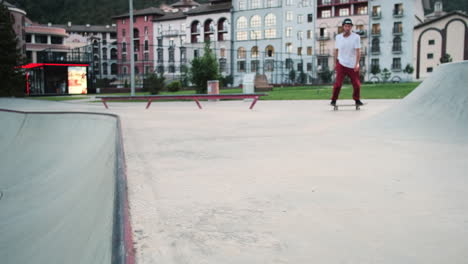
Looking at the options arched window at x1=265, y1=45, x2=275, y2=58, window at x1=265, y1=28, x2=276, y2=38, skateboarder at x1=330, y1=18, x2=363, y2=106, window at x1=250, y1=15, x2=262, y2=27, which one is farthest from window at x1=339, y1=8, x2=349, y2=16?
skateboarder at x1=330, y1=18, x2=363, y2=106

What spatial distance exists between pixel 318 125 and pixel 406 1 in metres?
62.7

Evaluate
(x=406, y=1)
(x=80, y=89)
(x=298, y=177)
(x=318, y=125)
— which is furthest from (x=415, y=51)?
(x=298, y=177)

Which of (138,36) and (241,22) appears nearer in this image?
(241,22)

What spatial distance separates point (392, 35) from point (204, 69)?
48736mm

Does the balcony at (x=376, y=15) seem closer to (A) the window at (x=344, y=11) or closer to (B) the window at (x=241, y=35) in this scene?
(A) the window at (x=344, y=11)

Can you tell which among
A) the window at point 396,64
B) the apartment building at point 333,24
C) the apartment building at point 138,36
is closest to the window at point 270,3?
the apartment building at point 333,24

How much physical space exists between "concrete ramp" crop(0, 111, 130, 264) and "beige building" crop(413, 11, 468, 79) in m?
61.3

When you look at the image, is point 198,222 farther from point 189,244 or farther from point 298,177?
point 298,177

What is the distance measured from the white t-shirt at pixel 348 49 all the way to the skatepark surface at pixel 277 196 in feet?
10.2

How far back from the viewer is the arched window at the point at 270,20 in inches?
2725

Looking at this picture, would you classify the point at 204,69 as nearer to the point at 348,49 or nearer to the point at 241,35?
the point at 348,49

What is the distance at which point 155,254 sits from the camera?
1.63 meters

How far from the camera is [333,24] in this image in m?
65.9

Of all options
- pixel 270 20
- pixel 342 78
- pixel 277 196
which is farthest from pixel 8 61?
pixel 270 20
